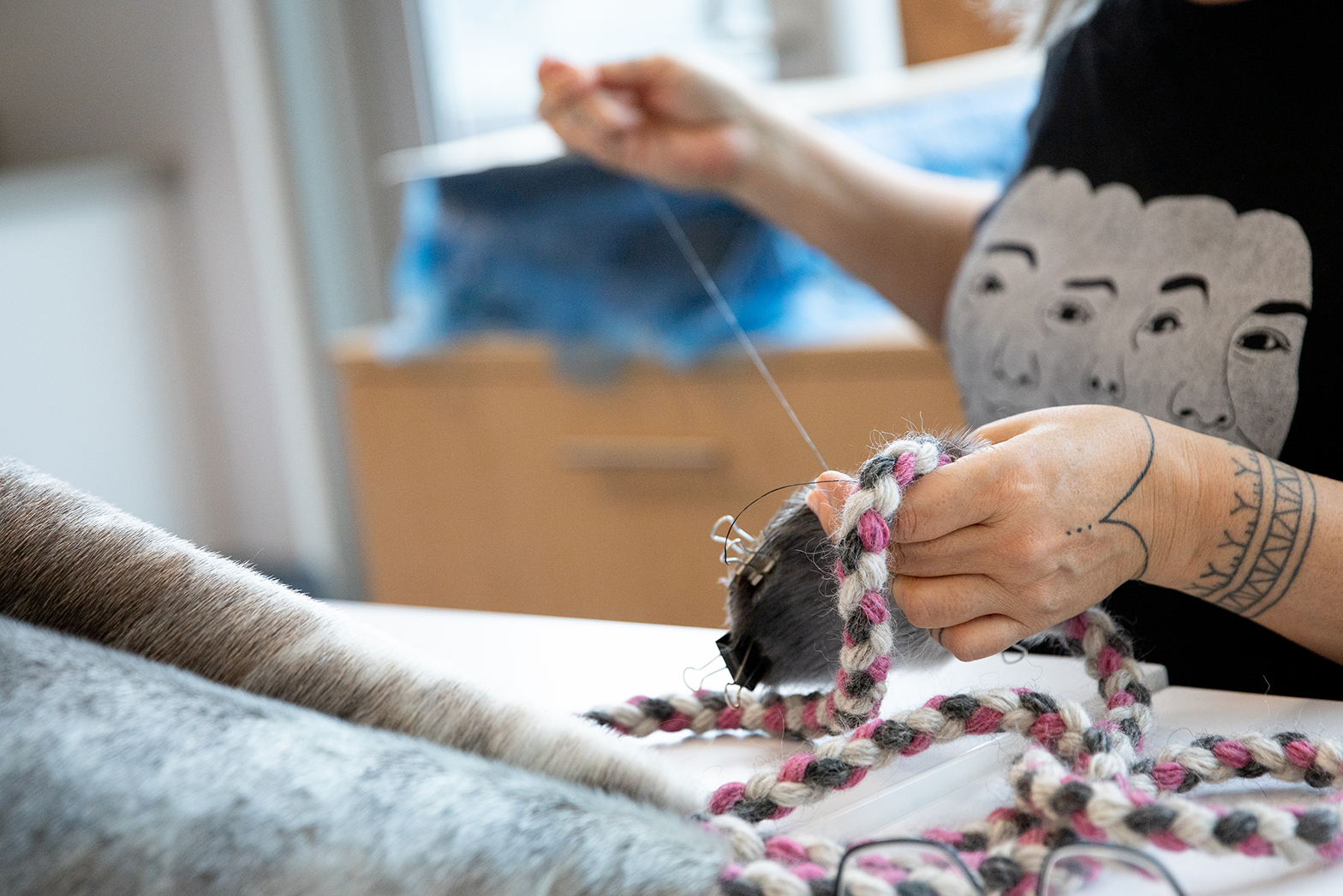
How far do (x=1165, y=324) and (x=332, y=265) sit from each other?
6.22 feet

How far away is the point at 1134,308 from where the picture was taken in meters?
0.63

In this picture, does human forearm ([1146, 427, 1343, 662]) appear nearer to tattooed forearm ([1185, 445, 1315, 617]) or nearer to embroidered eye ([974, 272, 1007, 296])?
tattooed forearm ([1185, 445, 1315, 617])

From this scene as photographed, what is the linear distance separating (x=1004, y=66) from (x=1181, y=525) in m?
0.95

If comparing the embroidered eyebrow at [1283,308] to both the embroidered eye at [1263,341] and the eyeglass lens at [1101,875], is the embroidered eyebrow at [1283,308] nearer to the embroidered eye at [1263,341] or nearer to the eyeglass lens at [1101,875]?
the embroidered eye at [1263,341]

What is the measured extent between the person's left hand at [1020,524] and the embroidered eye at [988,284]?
0.91ft

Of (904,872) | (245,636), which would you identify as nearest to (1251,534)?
(904,872)

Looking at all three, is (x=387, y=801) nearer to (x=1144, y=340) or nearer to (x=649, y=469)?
(x=1144, y=340)

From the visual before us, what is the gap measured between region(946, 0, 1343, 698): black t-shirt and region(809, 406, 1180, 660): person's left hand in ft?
0.26

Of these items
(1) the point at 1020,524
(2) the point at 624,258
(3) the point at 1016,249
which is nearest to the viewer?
(1) the point at 1020,524

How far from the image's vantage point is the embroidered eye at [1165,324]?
23.8 inches

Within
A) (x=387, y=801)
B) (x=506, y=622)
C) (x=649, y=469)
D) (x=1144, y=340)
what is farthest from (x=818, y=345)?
(x=387, y=801)

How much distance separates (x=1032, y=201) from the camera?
2.35 ft

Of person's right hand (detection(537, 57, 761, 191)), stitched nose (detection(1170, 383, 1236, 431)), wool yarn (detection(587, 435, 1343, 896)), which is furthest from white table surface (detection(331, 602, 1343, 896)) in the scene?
person's right hand (detection(537, 57, 761, 191))

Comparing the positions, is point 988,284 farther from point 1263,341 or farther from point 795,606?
point 795,606
